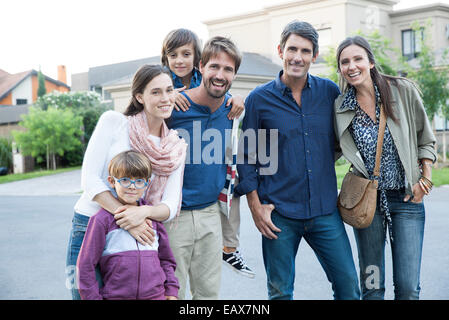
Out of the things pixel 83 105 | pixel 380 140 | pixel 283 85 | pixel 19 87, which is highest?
pixel 19 87

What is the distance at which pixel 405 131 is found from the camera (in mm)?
3553

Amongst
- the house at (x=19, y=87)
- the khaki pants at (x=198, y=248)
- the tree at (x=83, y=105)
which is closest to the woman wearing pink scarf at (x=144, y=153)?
the khaki pants at (x=198, y=248)

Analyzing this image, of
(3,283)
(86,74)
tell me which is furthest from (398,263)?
(86,74)

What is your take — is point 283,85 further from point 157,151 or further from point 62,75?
point 62,75

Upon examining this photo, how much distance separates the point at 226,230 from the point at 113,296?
1.10 m

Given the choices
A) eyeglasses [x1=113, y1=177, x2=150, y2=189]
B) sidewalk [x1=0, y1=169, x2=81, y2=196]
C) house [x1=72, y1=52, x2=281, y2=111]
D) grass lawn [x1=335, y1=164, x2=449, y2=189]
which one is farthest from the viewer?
house [x1=72, y1=52, x2=281, y2=111]

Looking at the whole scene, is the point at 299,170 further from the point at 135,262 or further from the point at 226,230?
the point at 135,262

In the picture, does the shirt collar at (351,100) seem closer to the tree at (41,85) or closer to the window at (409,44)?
the window at (409,44)

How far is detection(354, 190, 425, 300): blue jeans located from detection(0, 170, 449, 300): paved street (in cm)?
173

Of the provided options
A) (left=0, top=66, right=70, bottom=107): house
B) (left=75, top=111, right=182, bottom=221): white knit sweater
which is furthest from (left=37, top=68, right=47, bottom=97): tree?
(left=75, top=111, right=182, bottom=221): white knit sweater

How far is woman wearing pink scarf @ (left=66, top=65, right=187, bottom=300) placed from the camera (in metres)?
3.06

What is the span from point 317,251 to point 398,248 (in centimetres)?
59

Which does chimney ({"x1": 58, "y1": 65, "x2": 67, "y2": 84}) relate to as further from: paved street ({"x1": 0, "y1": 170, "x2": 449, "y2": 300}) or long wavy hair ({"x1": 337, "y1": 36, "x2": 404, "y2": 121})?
long wavy hair ({"x1": 337, "y1": 36, "x2": 404, "y2": 121})

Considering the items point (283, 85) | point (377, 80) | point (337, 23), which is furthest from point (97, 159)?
point (337, 23)
